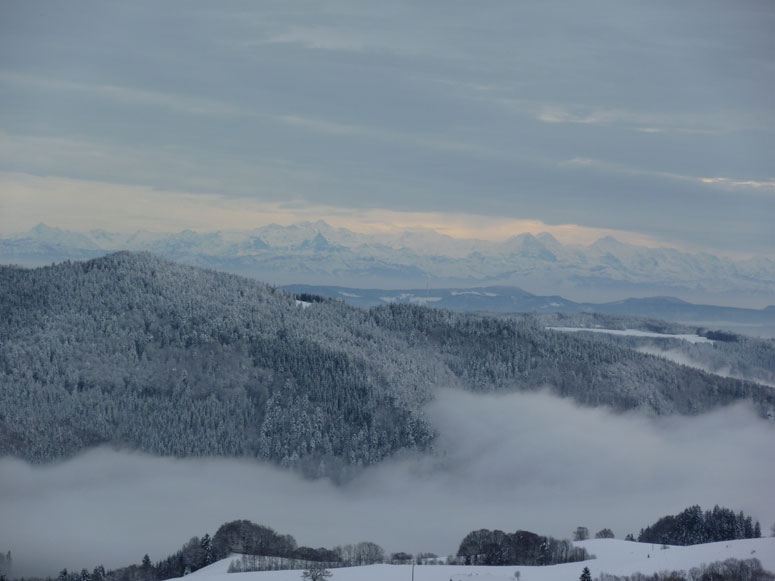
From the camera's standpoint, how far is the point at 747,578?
19612 cm

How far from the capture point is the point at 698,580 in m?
200

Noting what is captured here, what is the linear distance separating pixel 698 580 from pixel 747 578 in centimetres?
776
